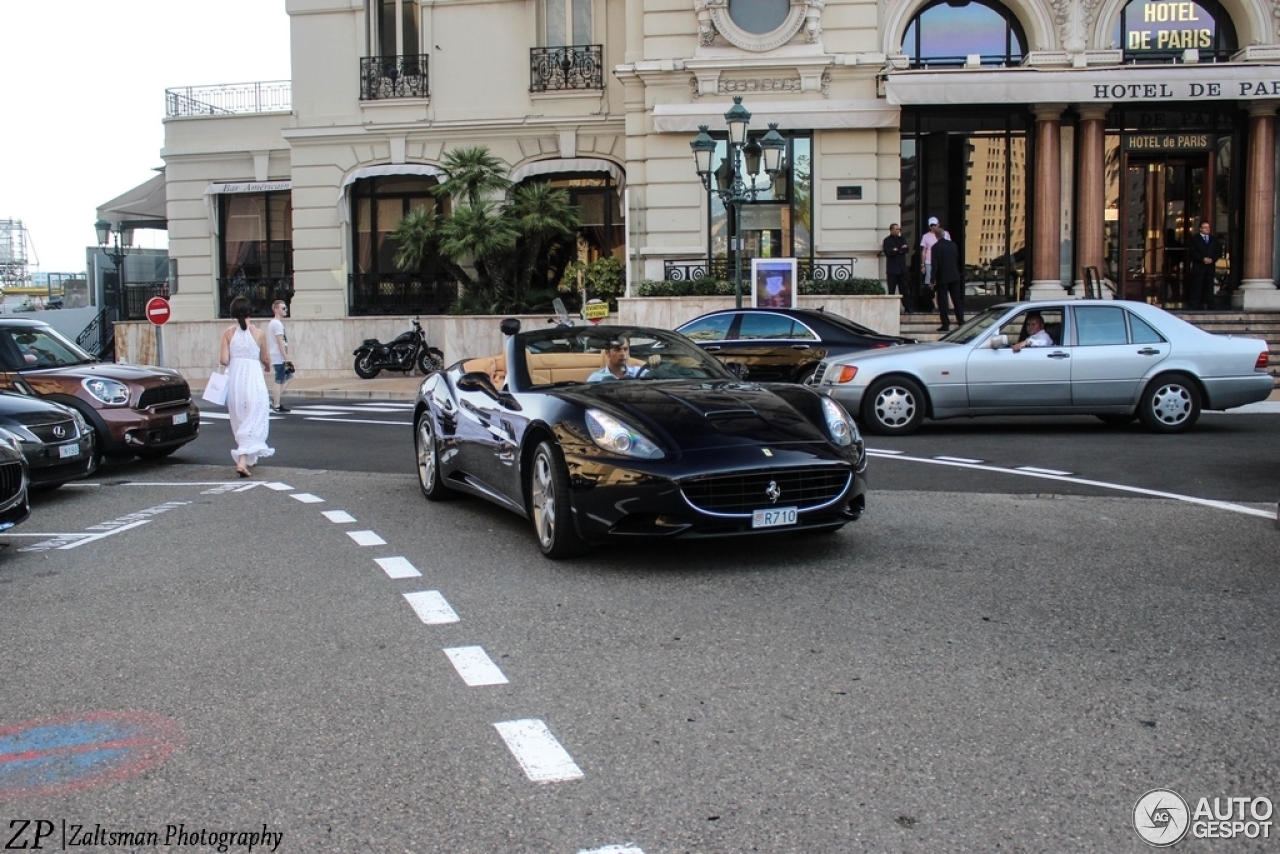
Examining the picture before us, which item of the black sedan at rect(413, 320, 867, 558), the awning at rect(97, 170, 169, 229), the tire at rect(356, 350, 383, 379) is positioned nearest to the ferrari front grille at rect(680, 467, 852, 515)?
the black sedan at rect(413, 320, 867, 558)

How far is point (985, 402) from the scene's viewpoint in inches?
571

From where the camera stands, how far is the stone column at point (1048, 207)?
83.1 ft

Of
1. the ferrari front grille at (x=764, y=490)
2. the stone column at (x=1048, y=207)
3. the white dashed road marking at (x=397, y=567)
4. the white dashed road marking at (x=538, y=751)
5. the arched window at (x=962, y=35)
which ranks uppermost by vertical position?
the arched window at (x=962, y=35)

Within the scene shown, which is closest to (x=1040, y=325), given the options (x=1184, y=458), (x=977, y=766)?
(x=1184, y=458)

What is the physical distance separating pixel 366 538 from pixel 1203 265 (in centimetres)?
2094

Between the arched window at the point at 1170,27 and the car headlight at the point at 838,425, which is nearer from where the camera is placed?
the car headlight at the point at 838,425

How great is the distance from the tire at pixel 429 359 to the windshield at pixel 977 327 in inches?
580

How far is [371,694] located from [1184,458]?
9436mm

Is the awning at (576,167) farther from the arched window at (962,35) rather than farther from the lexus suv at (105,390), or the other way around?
the lexus suv at (105,390)

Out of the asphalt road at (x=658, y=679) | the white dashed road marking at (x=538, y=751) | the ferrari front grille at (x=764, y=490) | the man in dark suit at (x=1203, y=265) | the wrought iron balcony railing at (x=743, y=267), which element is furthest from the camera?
the wrought iron balcony railing at (x=743, y=267)

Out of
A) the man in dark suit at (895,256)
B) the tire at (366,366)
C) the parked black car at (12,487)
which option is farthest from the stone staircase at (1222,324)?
the parked black car at (12,487)

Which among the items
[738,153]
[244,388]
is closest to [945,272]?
[738,153]

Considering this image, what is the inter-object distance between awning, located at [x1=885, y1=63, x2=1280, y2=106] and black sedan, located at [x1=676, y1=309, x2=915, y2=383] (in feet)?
26.3

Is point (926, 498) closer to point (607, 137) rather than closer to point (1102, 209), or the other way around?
point (1102, 209)
